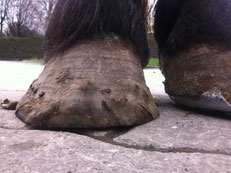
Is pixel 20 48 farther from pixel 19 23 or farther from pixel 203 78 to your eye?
pixel 203 78

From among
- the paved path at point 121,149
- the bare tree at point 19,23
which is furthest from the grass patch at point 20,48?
the paved path at point 121,149

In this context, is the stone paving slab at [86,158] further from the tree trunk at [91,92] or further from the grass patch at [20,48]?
the grass patch at [20,48]

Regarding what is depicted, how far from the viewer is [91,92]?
0.67m

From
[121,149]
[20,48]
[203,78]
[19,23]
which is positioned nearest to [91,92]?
[121,149]

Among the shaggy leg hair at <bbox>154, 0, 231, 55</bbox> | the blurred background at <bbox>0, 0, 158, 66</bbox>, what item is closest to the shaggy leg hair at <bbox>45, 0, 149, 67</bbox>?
the shaggy leg hair at <bbox>154, 0, 231, 55</bbox>

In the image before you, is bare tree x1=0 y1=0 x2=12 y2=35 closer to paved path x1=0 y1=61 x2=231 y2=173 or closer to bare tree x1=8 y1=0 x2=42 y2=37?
bare tree x1=8 y1=0 x2=42 y2=37

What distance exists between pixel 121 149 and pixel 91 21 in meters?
0.37

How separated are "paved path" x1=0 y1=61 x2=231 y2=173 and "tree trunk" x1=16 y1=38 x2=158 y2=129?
27 mm

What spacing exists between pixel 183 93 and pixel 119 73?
26 cm

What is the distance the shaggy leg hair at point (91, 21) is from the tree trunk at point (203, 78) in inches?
6.6

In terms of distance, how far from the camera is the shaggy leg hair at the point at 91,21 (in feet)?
2.55

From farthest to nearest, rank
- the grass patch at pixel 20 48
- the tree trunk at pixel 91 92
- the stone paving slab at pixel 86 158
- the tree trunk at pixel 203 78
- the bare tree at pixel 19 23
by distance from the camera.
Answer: the bare tree at pixel 19 23, the grass patch at pixel 20 48, the tree trunk at pixel 203 78, the tree trunk at pixel 91 92, the stone paving slab at pixel 86 158

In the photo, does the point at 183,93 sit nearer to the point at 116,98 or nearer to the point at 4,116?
the point at 116,98

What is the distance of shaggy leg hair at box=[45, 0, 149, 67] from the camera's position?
2.55ft
